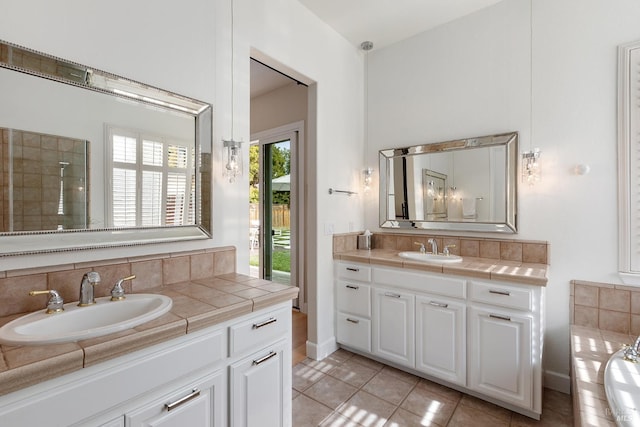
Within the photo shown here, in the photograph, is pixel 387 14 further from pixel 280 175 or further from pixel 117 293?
pixel 117 293

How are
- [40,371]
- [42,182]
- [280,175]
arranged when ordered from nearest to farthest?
[40,371], [42,182], [280,175]

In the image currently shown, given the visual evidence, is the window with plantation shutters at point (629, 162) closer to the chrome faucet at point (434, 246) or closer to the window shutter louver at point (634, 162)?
the window shutter louver at point (634, 162)

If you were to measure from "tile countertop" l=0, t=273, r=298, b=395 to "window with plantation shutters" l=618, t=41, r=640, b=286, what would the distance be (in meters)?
2.16

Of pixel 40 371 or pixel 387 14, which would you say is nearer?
pixel 40 371

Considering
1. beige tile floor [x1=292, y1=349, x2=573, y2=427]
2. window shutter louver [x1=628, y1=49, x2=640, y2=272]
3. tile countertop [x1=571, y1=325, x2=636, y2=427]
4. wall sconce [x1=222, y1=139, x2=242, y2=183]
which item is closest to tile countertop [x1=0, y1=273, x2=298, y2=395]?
wall sconce [x1=222, y1=139, x2=242, y2=183]

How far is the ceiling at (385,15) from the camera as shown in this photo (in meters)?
2.46

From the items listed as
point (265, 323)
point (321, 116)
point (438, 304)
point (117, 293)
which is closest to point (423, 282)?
point (438, 304)

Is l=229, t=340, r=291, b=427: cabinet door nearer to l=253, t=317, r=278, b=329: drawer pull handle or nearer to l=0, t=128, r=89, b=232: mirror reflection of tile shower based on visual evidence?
l=253, t=317, r=278, b=329: drawer pull handle

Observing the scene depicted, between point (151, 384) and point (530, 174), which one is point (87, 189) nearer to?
point (151, 384)

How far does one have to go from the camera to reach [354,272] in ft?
8.77

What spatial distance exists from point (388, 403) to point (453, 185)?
5.90ft

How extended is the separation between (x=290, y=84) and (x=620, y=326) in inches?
144

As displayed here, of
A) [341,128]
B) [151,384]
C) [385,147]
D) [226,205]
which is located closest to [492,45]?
[385,147]

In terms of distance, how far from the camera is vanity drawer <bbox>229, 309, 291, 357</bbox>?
133 cm
